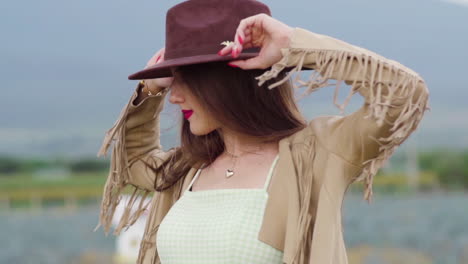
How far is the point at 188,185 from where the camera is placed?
2607 millimetres

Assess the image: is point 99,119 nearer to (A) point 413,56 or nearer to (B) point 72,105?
(B) point 72,105

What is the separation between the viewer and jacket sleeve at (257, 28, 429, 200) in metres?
2.10

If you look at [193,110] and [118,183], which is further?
→ [118,183]

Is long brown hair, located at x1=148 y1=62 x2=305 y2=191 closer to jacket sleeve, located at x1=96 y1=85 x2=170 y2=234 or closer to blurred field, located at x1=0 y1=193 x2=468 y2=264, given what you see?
jacket sleeve, located at x1=96 y1=85 x2=170 y2=234

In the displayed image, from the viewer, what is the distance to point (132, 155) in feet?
9.29

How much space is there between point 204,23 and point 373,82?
1.57ft

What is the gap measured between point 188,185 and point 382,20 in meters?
93.9

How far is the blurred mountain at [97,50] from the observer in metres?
76.1

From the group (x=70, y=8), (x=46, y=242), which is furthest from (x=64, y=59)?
(x=46, y=242)

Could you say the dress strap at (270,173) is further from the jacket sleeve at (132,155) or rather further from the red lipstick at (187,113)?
the jacket sleeve at (132,155)

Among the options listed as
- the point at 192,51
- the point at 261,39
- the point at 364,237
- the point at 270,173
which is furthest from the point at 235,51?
the point at 364,237

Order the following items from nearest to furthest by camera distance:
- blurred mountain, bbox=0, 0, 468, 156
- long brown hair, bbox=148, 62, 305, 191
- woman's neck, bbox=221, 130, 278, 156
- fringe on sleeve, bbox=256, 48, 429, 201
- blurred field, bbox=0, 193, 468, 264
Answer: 1. fringe on sleeve, bbox=256, 48, 429, 201
2. long brown hair, bbox=148, 62, 305, 191
3. woman's neck, bbox=221, 130, 278, 156
4. blurred field, bbox=0, 193, 468, 264
5. blurred mountain, bbox=0, 0, 468, 156

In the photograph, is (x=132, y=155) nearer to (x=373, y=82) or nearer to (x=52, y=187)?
(x=373, y=82)

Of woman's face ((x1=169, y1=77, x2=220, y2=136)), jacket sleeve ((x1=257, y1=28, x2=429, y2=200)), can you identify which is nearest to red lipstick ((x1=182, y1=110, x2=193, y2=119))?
woman's face ((x1=169, y1=77, x2=220, y2=136))
